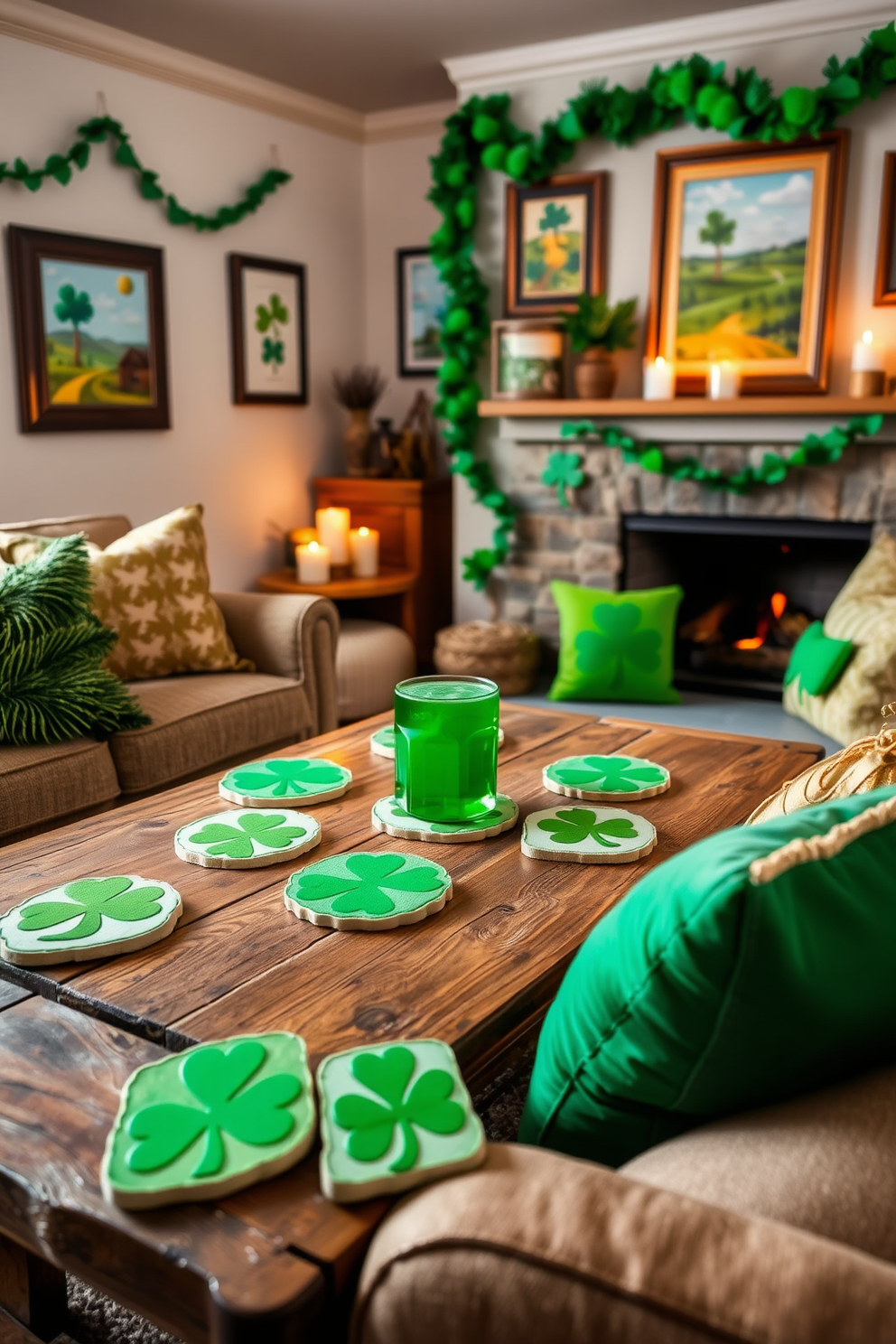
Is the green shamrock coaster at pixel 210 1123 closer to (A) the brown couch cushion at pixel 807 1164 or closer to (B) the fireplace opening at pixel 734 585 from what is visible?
(A) the brown couch cushion at pixel 807 1164

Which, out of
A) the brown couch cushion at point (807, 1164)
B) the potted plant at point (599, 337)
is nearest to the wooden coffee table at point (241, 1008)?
the brown couch cushion at point (807, 1164)

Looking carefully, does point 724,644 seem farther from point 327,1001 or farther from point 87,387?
point 327,1001

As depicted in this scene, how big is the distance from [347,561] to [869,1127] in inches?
143

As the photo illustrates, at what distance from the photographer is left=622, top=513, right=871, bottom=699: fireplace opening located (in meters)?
3.82

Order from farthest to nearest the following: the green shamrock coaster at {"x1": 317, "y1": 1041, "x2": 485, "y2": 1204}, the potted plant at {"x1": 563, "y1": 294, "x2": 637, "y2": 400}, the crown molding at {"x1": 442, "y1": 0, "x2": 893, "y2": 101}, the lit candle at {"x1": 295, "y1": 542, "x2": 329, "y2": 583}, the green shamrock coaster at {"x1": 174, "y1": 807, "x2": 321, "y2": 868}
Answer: the lit candle at {"x1": 295, "y1": 542, "x2": 329, "y2": 583} → the potted plant at {"x1": 563, "y1": 294, "x2": 637, "y2": 400} → the crown molding at {"x1": 442, "y1": 0, "x2": 893, "y2": 101} → the green shamrock coaster at {"x1": 174, "y1": 807, "x2": 321, "y2": 868} → the green shamrock coaster at {"x1": 317, "y1": 1041, "x2": 485, "y2": 1204}

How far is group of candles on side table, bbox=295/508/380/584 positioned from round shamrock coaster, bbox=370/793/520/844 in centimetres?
244

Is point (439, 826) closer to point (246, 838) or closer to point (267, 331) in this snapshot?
point (246, 838)

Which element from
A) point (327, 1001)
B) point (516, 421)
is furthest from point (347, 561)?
point (327, 1001)

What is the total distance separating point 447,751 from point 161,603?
157cm

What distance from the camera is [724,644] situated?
13.2 ft

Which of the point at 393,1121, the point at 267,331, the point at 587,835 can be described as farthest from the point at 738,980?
the point at 267,331

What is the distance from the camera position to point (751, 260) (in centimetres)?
345

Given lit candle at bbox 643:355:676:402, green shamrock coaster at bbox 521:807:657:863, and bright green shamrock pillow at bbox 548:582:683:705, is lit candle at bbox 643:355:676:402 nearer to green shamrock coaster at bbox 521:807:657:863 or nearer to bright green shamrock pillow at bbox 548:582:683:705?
bright green shamrock pillow at bbox 548:582:683:705

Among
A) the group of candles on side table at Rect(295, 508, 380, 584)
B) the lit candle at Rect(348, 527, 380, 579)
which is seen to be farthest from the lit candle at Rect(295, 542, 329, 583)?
the lit candle at Rect(348, 527, 380, 579)
